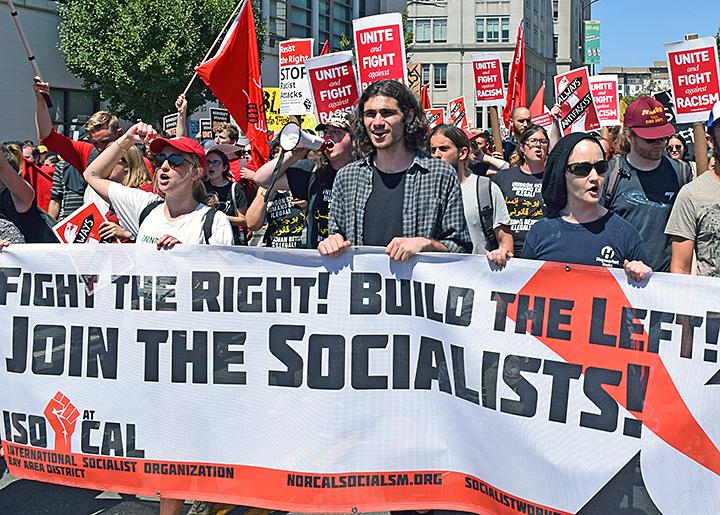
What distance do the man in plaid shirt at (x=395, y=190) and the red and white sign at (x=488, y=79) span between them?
975 centimetres

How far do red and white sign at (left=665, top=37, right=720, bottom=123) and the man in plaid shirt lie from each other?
4.46 m

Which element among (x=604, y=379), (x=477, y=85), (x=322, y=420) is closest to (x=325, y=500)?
(x=322, y=420)

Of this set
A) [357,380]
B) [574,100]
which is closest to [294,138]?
[357,380]

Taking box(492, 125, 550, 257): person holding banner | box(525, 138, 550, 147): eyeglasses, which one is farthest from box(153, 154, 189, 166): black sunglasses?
box(525, 138, 550, 147): eyeglasses

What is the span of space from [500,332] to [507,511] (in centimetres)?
68

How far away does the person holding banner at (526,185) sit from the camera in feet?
20.3

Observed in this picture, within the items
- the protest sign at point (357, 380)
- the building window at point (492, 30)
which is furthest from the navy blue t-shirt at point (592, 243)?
the building window at point (492, 30)

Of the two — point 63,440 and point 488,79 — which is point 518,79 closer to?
point 488,79

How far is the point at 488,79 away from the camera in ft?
44.6

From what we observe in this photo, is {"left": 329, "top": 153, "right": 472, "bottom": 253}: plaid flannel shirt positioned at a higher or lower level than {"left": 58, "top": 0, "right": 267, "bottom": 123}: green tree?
lower

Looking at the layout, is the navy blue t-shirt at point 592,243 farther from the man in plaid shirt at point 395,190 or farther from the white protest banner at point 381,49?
the white protest banner at point 381,49

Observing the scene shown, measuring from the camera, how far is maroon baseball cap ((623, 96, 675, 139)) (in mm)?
4992

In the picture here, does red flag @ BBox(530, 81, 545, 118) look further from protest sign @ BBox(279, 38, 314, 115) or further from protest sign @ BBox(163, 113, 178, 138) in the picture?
protest sign @ BBox(163, 113, 178, 138)

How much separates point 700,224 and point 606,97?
990 cm
